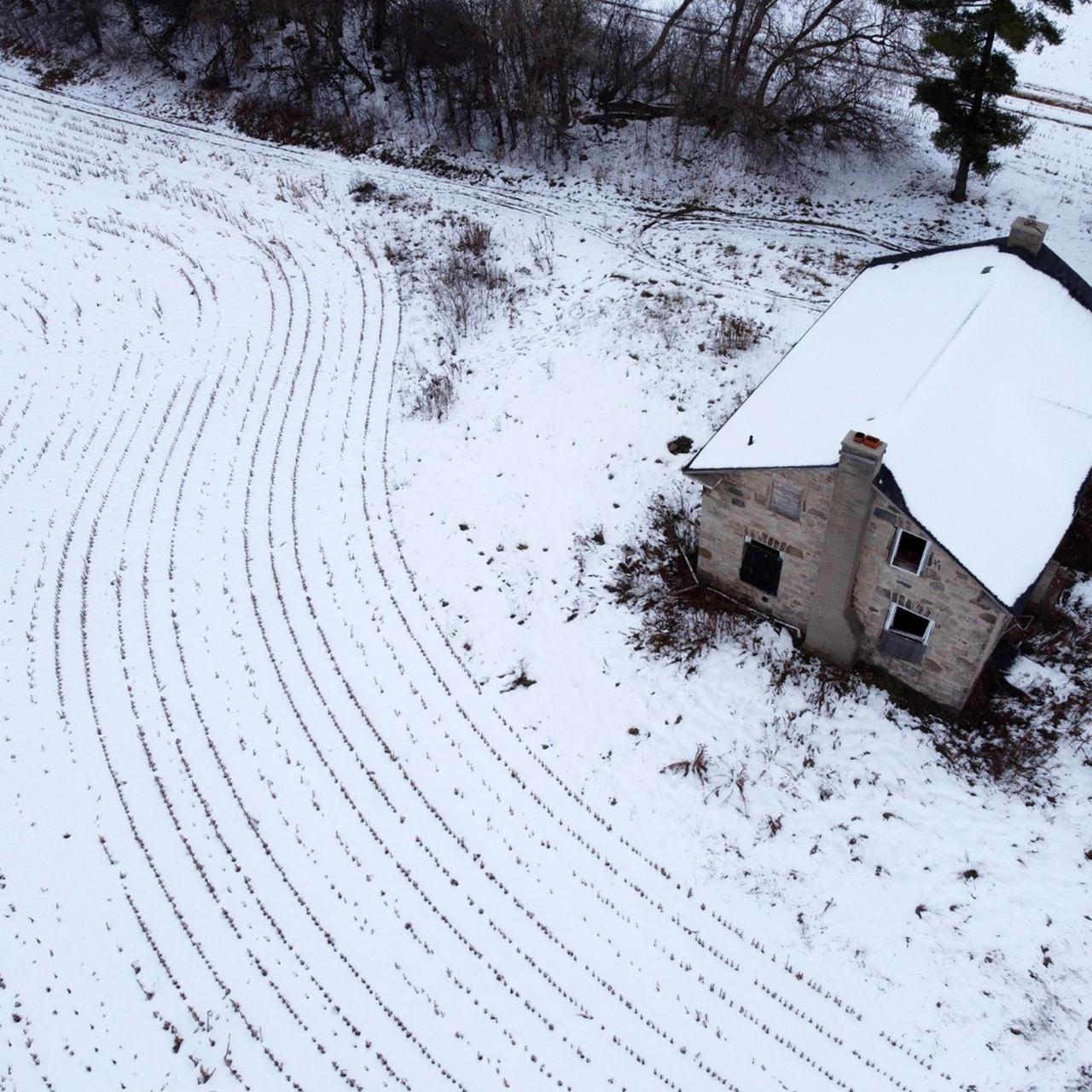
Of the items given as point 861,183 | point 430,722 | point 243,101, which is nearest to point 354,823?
point 430,722

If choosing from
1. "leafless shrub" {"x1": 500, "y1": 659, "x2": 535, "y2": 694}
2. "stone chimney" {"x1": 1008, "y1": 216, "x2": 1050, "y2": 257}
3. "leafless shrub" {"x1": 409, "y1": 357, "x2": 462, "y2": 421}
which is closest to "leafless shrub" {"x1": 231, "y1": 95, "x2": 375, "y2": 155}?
"leafless shrub" {"x1": 409, "y1": 357, "x2": 462, "y2": 421}

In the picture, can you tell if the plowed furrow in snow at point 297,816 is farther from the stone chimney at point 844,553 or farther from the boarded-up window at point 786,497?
the boarded-up window at point 786,497

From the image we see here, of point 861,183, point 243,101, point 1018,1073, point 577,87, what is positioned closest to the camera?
point 1018,1073

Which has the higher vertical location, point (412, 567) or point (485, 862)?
point (412, 567)

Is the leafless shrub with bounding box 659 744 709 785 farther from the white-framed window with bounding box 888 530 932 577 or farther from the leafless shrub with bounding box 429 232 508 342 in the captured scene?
the leafless shrub with bounding box 429 232 508 342

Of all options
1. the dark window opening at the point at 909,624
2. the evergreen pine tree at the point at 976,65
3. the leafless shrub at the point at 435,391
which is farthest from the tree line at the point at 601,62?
the dark window opening at the point at 909,624

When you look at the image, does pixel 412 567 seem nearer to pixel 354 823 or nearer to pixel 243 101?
pixel 354 823
